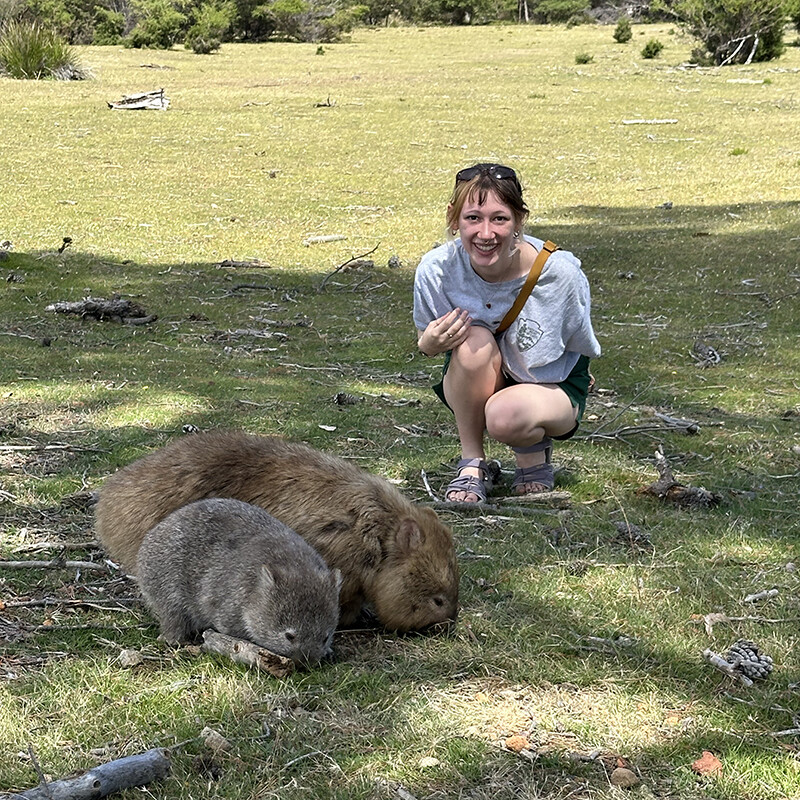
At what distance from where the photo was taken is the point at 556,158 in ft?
65.3

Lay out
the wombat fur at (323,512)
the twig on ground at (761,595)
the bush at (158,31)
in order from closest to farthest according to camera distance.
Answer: the wombat fur at (323,512)
the twig on ground at (761,595)
the bush at (158,31)

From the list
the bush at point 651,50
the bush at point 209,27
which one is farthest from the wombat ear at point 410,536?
the bush at point 209,27

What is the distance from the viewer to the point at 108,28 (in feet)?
147

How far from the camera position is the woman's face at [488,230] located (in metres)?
4.76

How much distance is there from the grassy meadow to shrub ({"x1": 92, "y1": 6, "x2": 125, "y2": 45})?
26.7 m

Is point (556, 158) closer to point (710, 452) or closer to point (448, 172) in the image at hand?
point (448, 172)

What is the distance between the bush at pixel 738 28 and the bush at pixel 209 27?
17535 mm

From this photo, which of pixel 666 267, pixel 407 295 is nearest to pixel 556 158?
pixel 666 267

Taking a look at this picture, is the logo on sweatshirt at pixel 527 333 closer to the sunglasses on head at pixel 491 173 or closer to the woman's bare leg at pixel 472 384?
the woman's bare leg at pixel 472 384

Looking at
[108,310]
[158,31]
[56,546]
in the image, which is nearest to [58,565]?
[56,546]

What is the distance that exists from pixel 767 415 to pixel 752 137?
1623cm

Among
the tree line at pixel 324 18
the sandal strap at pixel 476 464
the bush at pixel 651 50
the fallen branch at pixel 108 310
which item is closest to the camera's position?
the sandal strap at pixel 476 464

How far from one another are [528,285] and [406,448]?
4.64 feet

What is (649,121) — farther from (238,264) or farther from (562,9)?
(562,9)
